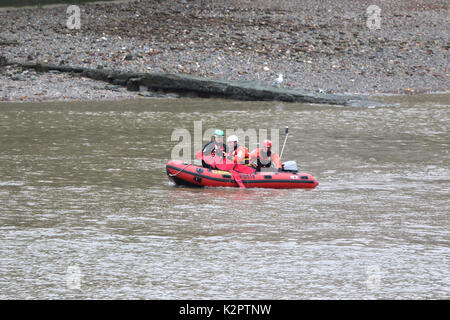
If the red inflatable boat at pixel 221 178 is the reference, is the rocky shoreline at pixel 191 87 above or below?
above

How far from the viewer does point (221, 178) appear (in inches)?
580

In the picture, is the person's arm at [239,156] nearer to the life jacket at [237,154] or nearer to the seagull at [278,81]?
the life jacket at [237,154]

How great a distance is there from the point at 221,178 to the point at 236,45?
65.5 feet

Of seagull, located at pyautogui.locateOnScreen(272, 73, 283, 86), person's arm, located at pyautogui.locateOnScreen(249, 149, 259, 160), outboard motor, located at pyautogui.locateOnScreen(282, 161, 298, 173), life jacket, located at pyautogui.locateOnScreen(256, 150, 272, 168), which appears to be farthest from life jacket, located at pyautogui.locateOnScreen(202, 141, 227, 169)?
seagull, located at pyautogui.locateOnScreen(272, 73, 283, 86)

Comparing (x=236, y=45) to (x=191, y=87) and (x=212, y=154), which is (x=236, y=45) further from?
(x=212, y=154)

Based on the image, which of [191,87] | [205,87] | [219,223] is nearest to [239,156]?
[219,223]

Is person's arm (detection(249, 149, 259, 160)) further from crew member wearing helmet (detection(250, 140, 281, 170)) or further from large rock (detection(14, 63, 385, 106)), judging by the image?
large rock (detection(14, 63, 385, 106))

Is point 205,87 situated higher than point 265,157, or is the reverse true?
point 205,87

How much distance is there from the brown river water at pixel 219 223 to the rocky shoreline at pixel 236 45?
32.6 feet

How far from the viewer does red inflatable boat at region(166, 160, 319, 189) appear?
47.8 feet

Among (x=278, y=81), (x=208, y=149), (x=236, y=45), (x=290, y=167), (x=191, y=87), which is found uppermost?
(x=236, y=45)

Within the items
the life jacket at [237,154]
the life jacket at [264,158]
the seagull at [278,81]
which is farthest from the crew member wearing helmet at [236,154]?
the seagull at [278,81]

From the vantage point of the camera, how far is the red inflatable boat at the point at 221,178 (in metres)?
14.6

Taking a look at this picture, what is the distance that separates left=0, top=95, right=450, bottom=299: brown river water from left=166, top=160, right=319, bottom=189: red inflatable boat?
18cm
